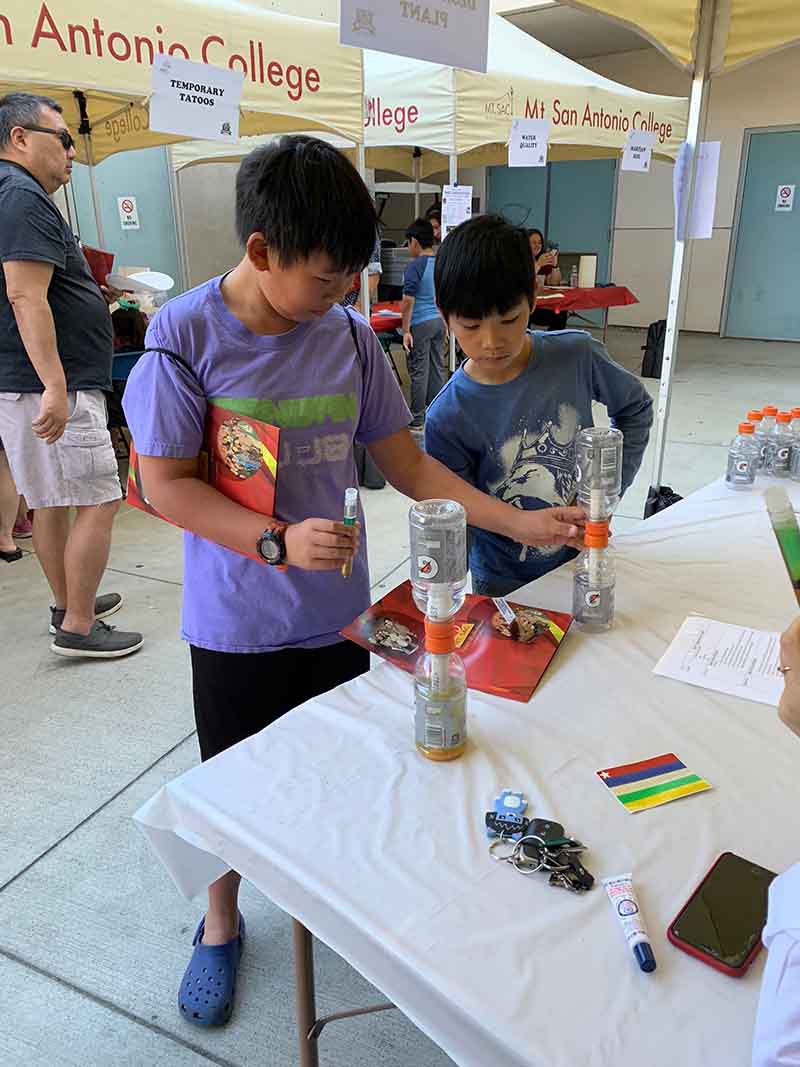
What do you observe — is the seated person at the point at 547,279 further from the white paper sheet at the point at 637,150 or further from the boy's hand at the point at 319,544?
the boy's hand at the point at 319,544

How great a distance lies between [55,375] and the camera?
2.30 metres

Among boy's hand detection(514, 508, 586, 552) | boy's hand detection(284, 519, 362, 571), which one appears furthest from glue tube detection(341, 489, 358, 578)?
boy's hand detection(514, 508, 586, 552)

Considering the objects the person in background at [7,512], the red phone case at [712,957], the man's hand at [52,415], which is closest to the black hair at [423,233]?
the person in background at [7,512]

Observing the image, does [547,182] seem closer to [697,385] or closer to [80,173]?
[697,385]

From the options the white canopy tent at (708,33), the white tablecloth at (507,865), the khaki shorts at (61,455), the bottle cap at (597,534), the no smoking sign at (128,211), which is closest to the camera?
the white tablecloth at (507,865)

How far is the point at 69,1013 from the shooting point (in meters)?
1.39

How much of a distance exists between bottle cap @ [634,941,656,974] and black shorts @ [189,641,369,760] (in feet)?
2.36

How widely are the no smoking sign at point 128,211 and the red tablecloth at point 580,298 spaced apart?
3.84m

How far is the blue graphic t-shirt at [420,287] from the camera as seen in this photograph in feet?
17.7

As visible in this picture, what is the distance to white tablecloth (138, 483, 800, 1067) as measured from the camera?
2.15 feet

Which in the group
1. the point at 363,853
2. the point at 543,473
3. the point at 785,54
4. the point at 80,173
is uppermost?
the point at 785,54

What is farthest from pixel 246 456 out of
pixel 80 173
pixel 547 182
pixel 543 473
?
pixel 547 182

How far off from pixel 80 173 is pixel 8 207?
16.3ft

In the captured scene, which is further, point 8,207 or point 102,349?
point 102,349
